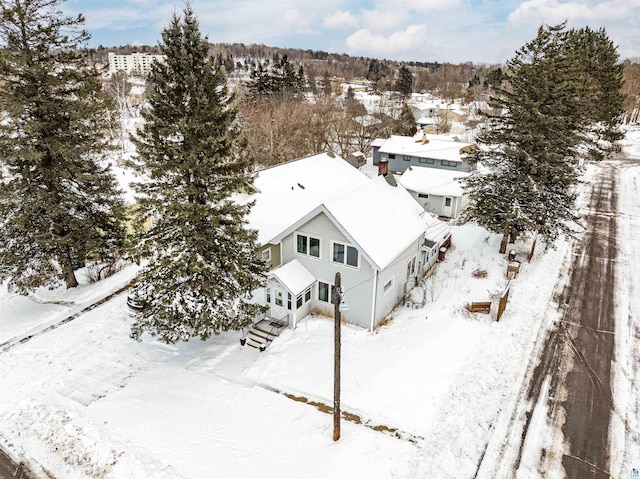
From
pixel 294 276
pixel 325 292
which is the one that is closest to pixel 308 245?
pixel 294 276

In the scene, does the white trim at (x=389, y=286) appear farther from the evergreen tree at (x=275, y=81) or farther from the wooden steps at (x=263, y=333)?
the evergreen tree at (x=275, y=81)

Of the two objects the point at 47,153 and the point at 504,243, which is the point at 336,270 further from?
the point at 47,153

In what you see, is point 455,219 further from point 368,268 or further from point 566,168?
point 368,268

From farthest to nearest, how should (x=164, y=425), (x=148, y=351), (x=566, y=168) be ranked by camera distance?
1. (x=566, y=168)
2. (x=148, y=351)
3. (x=164, y=425)

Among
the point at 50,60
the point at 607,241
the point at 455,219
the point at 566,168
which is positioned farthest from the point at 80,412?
the point at 607,241

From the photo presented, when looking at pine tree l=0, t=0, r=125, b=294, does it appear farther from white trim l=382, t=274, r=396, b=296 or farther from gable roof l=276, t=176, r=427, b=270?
white trim l=382, t=274, r=396, b=296

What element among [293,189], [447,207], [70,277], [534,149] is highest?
[534,149]

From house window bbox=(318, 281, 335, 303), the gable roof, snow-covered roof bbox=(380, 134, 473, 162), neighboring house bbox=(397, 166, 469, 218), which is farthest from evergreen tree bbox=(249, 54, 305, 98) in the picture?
house window bbox=(318, 281, 335, 303)
